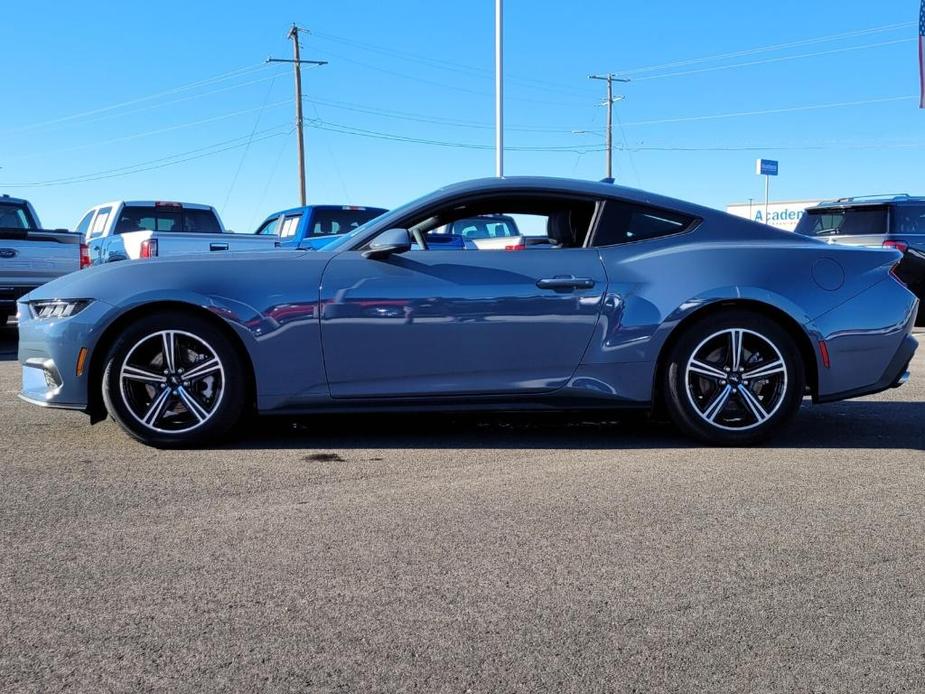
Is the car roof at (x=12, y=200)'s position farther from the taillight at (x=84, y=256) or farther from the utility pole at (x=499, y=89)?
the utility pole at (x=499, y=89)

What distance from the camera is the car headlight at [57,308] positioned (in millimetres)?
4797

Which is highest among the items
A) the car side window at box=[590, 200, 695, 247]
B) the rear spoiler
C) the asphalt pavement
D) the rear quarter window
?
the rear quarter window

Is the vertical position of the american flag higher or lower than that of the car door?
higher

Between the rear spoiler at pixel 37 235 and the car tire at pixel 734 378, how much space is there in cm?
892

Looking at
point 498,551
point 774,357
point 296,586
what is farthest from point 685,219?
point 296,586

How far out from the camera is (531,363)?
191 inches

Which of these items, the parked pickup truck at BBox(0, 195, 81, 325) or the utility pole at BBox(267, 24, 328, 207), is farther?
the utility pole at BBox(267, 24, 328, 207)

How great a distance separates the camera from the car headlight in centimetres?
480

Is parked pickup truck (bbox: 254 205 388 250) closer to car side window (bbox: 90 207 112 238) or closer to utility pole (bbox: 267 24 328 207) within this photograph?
car side window (bbox: 90 207 112 238)

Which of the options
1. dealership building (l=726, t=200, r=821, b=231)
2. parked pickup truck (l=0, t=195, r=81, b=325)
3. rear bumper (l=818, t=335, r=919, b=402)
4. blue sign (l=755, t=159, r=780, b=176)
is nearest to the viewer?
rear bumper (l=818, t=335, r=919, b=402)

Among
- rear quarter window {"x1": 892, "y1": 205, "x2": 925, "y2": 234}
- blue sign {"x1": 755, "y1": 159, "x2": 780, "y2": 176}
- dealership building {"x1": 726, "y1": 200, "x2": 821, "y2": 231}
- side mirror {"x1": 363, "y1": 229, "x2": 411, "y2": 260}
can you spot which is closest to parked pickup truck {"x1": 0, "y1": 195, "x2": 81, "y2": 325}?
side mirror {"x1": 363, "y1": 229, "x2": 411, "y2": 260}

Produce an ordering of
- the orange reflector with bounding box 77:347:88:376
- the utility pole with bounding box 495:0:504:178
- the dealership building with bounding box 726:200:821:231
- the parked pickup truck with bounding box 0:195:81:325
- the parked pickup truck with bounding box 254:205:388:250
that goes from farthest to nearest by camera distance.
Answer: the dealership building with bounding box 726:200:821:231 < the utility pole with bounding box 495:0:504:178 < the parked pickup truck with bounding box 254:205:388:250 < the parked pickup truck with bounding box 0:195:81:325 < the orange reflector with bounding box 77:347:88:376

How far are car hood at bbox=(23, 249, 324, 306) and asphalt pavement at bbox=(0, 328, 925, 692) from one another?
2.67 feet

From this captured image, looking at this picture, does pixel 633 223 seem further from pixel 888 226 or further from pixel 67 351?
pixel 888 226
